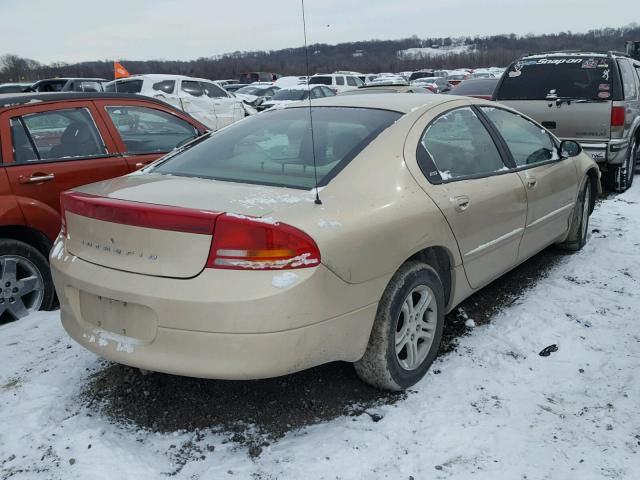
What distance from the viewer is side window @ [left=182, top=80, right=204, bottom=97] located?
1568 cm

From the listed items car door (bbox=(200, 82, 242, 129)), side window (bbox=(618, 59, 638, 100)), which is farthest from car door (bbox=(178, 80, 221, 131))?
side window (bbox=(618, 59, 638, 100))

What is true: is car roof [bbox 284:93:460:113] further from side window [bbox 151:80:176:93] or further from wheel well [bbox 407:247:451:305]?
side window [bbox 151:80:176:93]

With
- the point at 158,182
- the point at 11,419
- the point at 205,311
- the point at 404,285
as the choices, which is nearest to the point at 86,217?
the point at 158,182

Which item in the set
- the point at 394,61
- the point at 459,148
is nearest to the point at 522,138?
the point at 459,148

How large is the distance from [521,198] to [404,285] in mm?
1465

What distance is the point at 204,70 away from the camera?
7038 cm

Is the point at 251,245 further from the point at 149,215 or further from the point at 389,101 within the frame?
the point at 389,101

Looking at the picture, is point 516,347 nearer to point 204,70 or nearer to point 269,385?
point 269,385

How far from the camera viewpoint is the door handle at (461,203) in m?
3.21

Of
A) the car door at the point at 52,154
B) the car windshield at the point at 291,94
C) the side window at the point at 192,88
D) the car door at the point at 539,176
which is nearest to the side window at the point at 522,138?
the car door at the point at 539,176

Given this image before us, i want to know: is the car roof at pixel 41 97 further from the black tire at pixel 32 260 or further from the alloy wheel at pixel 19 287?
the alloy wheel at pixel 19 287

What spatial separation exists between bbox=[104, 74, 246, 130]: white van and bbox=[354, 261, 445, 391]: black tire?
507 inches

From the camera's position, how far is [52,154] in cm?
430

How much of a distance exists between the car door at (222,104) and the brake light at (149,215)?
13583 mm
